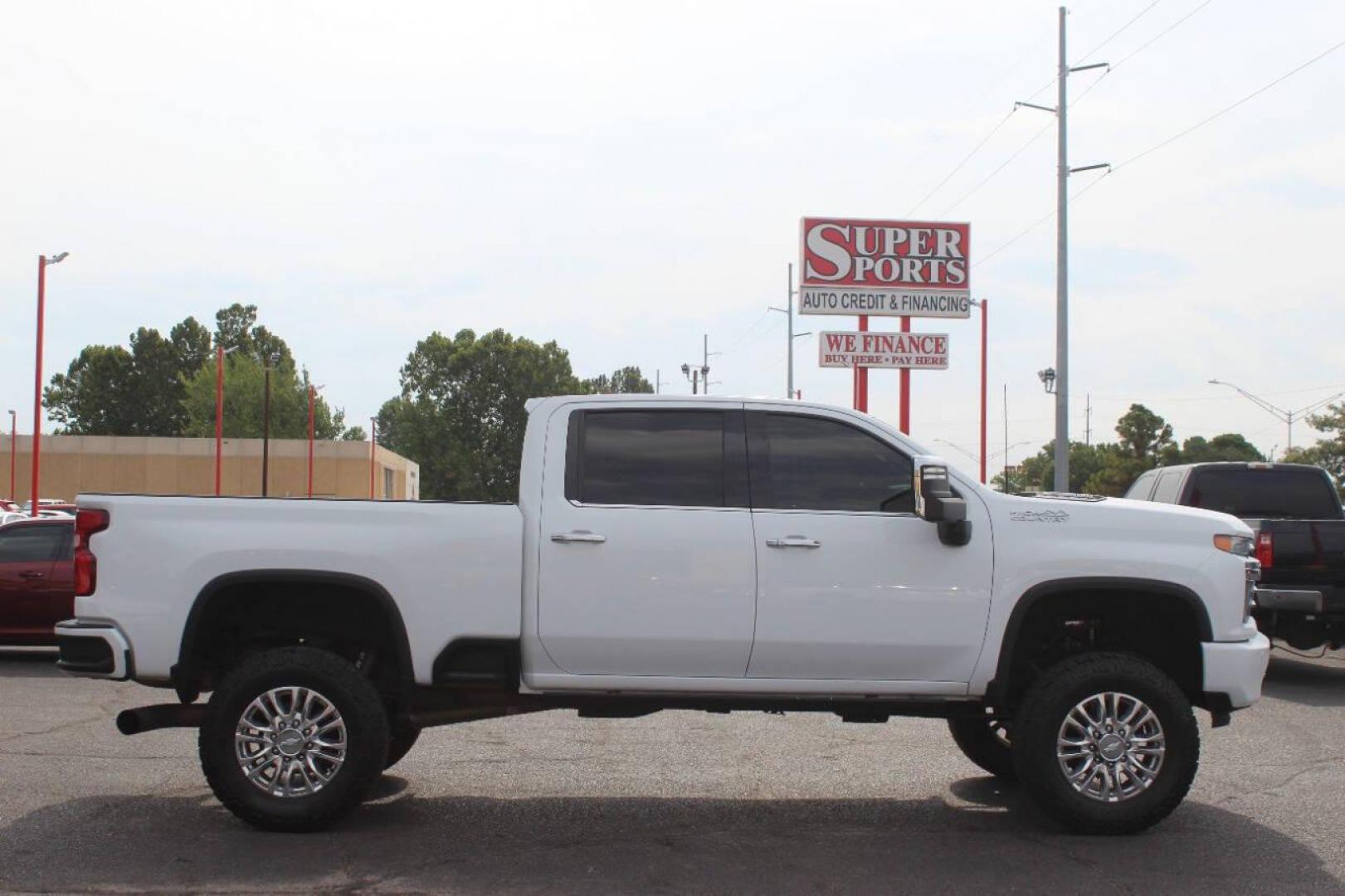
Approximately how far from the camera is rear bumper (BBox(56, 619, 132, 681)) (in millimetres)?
6805

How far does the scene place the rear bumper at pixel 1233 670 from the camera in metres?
6.99

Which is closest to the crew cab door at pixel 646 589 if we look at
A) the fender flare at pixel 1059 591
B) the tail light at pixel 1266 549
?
the fender flare at pixel 1059 591

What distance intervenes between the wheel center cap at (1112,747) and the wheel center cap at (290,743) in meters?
3.84

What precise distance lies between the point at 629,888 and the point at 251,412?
98.3 metres

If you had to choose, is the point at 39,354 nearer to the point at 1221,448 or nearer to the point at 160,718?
the point at 160,718

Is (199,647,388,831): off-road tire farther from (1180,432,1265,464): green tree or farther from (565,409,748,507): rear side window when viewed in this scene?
(1180,432,1265,464): green tree

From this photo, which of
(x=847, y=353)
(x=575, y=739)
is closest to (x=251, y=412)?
(x=847, y=353)

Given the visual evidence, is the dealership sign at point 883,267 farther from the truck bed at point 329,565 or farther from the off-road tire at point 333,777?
the off-road tire at point 333,777

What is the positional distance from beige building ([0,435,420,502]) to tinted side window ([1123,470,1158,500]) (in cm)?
6141

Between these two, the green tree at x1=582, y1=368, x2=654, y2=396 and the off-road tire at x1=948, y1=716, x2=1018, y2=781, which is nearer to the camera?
the off-road tire at x1=948, y1=716, x2=1018, y2=781

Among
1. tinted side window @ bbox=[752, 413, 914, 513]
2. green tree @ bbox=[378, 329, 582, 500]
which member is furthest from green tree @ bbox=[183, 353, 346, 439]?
tinted side window @ bbox=[752, 413, 914, 513]

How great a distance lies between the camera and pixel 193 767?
845 centimetres

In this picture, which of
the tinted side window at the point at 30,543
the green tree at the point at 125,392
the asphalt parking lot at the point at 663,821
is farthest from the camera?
the green tree at the point at 125,392

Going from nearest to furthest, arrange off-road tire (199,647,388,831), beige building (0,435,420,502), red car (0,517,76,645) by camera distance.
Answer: off-road tire (199,647,388,831) < red car (0,517,76,645) < beige building (0,435,420,502)
